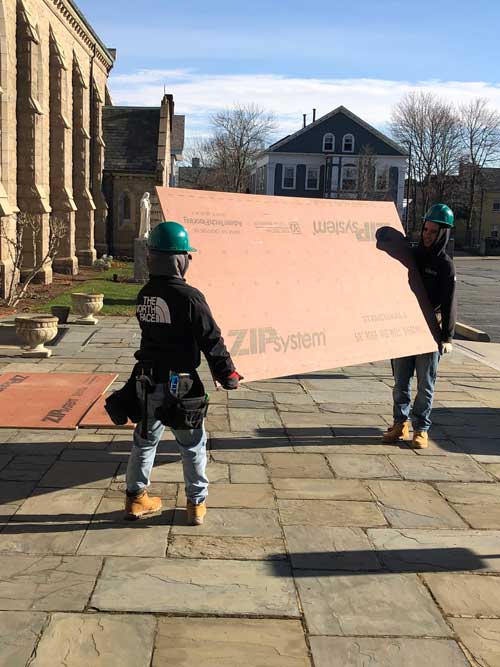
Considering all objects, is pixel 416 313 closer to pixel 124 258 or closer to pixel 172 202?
pixel 172 202

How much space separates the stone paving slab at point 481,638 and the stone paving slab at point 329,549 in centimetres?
69

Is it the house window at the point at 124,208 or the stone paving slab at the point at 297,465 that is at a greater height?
the house window at the point at 124,208

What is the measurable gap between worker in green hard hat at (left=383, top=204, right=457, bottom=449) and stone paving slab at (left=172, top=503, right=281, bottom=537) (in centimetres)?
226

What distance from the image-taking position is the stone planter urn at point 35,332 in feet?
34.4

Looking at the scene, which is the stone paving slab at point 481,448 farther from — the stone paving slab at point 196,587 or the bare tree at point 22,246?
the bare tree at point 22,246

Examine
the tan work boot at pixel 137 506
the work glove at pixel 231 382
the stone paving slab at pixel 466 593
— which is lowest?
the stone paving slab at pixel 466 593

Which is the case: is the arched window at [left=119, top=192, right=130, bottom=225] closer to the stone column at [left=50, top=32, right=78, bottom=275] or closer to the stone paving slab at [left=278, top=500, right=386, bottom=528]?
the stone column at [left=50, top=32, right=78, bottom=275]

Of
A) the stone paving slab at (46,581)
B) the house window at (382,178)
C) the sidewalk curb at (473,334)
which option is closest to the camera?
the stone paving slab at (46,581)

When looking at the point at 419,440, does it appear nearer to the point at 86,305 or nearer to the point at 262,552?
the point at 262,552

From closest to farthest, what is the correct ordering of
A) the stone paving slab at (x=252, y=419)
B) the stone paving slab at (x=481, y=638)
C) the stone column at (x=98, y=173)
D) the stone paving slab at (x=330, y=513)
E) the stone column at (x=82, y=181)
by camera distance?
the stone paving slab at (x=481, y=638) → the stone paving slab at (x=330, y=513) → the stone paving slab at (x=252, y=419) → the stone column at (x=82, y=181) → the stone column at (x=98, y=173)

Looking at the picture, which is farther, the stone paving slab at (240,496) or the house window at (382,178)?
the house window at (382,178)

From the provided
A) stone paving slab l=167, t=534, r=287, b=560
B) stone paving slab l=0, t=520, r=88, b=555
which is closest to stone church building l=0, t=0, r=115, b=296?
stone paving slab l=0, t=520, r=88, b=555

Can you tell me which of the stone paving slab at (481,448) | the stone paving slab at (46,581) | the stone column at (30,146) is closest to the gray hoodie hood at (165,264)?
the stone paving slab at (46,581)

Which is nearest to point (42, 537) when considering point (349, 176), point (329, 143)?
point (349, 176)
